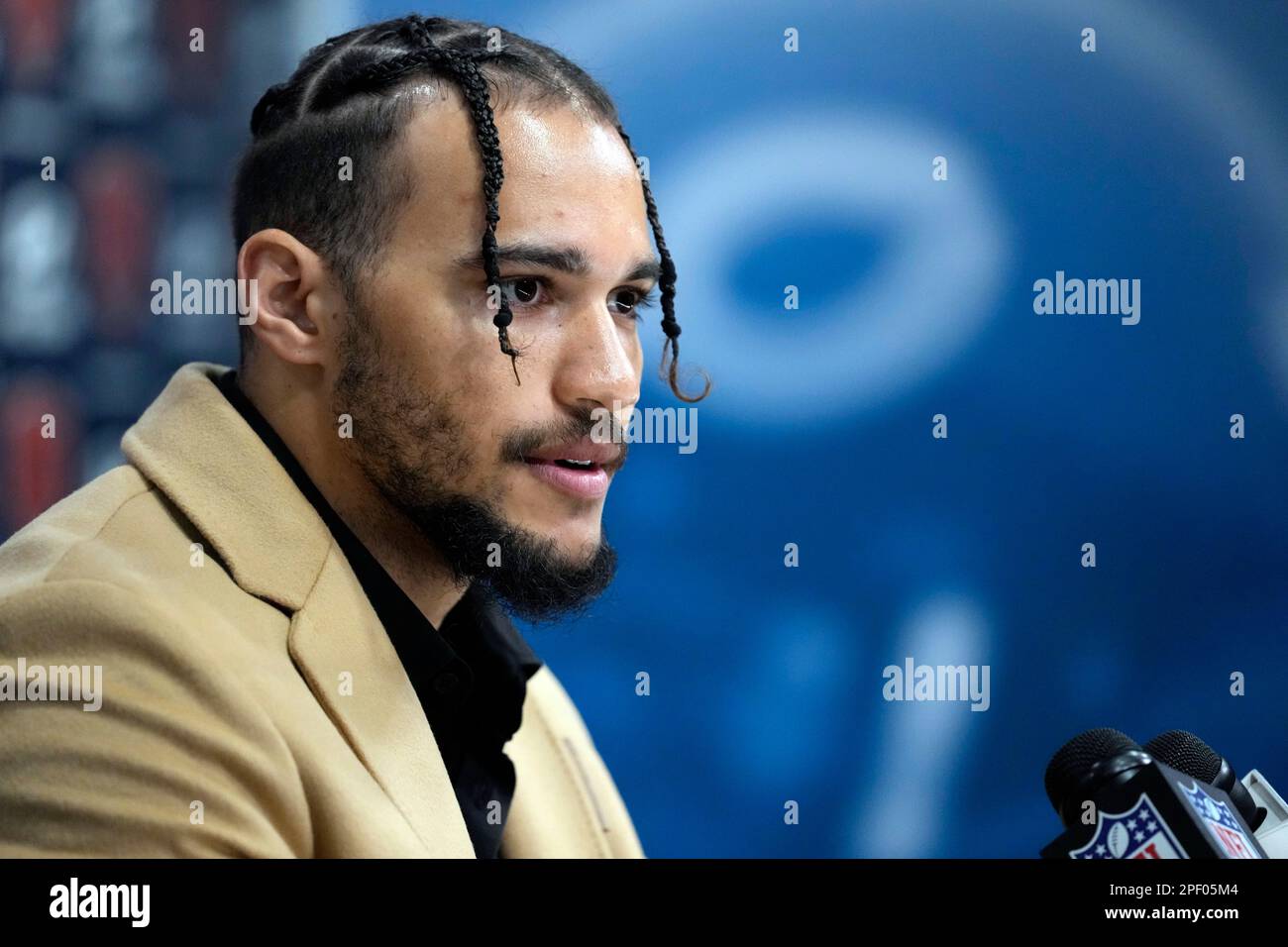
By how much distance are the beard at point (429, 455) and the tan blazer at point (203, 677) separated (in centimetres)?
14

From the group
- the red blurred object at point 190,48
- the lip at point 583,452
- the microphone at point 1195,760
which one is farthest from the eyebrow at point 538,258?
the microphone at point 1195,760

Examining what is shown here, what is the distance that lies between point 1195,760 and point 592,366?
2.89 ft

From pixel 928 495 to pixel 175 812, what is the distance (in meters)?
1.34

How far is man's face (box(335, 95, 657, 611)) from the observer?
Answer: 1671mm

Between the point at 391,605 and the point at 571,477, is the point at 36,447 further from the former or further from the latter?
the point at 571,477

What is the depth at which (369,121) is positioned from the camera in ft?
5.74

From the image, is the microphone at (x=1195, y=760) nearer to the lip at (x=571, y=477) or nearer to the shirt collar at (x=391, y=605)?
the lip at (x=571, y=477)

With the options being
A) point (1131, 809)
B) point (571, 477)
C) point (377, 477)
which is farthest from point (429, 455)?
point (1131, 809)

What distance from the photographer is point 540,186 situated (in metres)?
1.70

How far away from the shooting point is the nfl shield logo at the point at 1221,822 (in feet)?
4.12

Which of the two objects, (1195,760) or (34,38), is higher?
(34,38)

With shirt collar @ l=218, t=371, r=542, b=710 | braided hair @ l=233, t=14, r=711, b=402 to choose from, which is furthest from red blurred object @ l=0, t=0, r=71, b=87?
shirt collar @ l=218, t=371, r=542, b=710

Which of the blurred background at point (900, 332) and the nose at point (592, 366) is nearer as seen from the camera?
the nose at point (592, 366)
